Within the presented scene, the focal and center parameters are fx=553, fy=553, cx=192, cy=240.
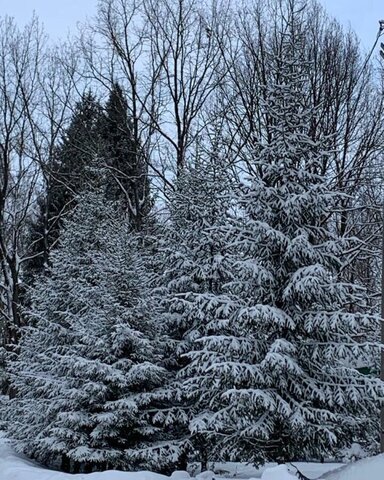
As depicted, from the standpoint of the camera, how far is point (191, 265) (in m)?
10.9

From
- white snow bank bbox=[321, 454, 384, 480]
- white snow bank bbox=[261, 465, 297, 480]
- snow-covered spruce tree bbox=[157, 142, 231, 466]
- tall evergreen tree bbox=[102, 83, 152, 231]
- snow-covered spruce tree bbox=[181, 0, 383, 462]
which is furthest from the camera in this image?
tall evergreen tree bbox=[102, 83, 152, 231]

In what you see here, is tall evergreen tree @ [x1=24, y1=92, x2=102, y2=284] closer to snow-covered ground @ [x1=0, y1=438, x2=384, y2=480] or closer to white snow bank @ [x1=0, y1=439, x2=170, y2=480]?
snow-covered ground @ [x1=0, y1=438, x2=384, y2=480]

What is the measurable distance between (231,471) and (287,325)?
16.5 ft

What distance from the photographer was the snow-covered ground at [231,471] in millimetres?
5775

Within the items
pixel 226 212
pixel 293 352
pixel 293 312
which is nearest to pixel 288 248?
pixel 293 312

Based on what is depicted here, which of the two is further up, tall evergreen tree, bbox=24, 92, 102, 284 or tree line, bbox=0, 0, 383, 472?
tall evergreen tree, bbox=24, 92, 102, 284

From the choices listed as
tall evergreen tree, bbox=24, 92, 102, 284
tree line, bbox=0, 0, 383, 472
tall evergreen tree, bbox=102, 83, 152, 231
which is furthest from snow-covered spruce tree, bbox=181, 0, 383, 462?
tall evergreen tree, bbox=24, 92, 102, 284

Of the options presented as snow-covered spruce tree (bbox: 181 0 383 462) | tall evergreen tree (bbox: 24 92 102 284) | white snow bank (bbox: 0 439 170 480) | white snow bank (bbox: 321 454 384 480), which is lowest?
white snow bank (bbox: 0 439 170 480)

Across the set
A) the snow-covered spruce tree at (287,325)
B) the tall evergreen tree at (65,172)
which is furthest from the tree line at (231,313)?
the tall evergreen tree at (65,172)

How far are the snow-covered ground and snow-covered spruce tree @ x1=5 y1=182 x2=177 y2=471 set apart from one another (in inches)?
27.2

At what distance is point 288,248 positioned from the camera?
812 centimetres

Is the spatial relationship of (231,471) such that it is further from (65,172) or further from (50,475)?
(65,172)

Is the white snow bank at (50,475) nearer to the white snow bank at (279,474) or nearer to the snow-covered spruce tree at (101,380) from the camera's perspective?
the snow-covered spruce tree at (101,380)

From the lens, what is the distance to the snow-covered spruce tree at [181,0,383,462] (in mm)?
7773
